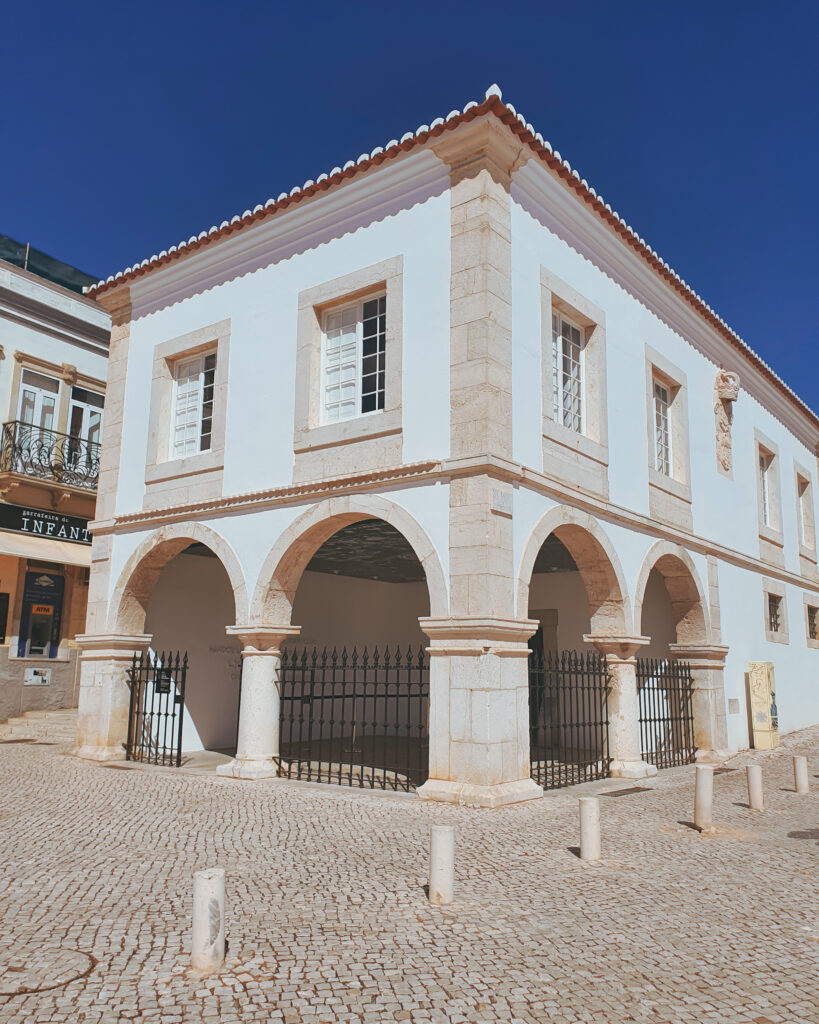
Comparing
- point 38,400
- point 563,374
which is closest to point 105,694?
point 563,374

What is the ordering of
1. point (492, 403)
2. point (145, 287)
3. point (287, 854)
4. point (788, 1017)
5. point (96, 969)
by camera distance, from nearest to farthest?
point (788, 1017), point (96, 969), point (287, 854), point (492, 403), point (145, 287)

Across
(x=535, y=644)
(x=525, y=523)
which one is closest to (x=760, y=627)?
(x=535, y=644)

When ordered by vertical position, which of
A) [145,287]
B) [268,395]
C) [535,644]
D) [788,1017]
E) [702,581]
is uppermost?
[145,287]

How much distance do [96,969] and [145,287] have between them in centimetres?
1103

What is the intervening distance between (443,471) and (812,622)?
13199 millimetres

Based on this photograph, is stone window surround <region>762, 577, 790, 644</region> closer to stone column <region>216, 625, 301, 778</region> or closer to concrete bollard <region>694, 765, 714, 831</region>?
concrete bollard <region>694, 765, 714, 831</region>

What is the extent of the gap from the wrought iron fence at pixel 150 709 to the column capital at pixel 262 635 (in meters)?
1.64

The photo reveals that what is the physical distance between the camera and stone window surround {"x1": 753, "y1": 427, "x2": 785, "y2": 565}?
53.4ft

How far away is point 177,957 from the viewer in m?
3.97

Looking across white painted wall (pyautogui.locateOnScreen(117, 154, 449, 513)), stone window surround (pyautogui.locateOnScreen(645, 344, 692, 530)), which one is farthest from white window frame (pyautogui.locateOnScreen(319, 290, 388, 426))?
stone window surround (pyautogui.locateOnScreen(645, 344, 692, 530))

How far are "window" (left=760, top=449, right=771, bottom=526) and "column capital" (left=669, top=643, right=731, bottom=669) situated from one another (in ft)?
15.6

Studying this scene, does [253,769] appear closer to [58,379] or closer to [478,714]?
[478,714]

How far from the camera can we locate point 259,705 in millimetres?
10203

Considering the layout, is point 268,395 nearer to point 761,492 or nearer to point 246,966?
point 246,966
